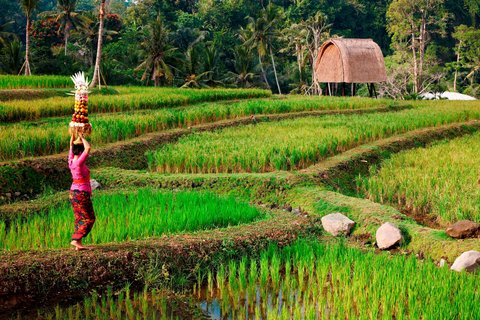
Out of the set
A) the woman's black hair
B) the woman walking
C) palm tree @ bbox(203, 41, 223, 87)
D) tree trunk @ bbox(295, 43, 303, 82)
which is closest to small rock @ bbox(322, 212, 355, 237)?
the woman walking

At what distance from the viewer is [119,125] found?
11.8 meters

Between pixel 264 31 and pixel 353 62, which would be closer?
pixel 353 62

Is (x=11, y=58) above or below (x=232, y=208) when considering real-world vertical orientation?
above

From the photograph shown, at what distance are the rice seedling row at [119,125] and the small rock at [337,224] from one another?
15.6 ft

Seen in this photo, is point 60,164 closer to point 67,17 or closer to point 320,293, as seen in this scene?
point 320,293

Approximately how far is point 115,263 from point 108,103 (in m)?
9.93

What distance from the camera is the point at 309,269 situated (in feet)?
19.2

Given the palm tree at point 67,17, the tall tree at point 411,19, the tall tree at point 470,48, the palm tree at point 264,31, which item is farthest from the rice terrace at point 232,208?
the tall tree at point 470,48

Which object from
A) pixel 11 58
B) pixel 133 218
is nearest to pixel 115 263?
pixel 133 218

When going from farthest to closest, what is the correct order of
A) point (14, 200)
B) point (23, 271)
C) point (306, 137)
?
point (306, 137)
point (14, 200)
point (23, 271)

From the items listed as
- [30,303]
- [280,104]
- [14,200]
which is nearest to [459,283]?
[30,303]

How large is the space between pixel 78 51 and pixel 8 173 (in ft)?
85.7

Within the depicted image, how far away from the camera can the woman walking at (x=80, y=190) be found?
5227mm

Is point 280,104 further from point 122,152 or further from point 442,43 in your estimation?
point 442,43
